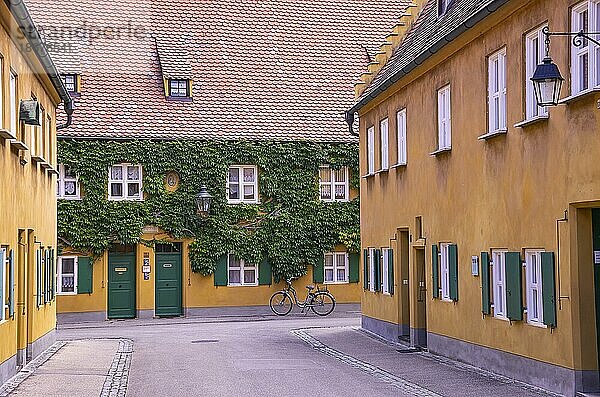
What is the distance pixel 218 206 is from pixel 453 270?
59.8ft

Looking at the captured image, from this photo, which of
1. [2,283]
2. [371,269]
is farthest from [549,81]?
[371,269]

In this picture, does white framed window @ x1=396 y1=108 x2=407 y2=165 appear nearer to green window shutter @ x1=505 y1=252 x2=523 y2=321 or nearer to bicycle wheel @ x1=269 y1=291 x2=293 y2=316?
green window shutter @ x1=505 y1=252 x2=523 y2=321

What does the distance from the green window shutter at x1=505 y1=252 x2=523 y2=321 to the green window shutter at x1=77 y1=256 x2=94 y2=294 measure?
21.9 meters

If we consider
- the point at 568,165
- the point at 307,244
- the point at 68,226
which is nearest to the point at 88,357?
the point at 568,165

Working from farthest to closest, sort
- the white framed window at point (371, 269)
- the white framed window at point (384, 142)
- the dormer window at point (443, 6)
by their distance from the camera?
the white framed window at point (371, 269) < the white framed window at point (384, 142) < the dormer window at point (443, 6)

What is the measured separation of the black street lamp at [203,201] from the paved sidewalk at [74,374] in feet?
38.8

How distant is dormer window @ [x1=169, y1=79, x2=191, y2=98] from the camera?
38.1 meters

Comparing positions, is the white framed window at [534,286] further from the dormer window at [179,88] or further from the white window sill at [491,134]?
the dormer window at [179,88]

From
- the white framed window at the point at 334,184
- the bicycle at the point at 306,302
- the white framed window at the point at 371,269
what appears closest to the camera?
the white framed window at the point at 371,269

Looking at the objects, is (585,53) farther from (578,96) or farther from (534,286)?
(534,286)

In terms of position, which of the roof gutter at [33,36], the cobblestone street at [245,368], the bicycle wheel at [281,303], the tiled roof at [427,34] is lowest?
the cobblestone street at [245,368]

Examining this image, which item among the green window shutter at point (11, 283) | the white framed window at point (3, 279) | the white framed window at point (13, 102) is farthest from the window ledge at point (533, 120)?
the green window shutter at point (11, 283)

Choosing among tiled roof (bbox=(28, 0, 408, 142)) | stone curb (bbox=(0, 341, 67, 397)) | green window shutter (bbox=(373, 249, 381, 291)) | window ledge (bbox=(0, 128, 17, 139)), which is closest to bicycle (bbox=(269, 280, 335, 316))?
tiled roof (bbox=(28, 0, 408, 142))

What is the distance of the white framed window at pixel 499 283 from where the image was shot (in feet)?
55.7
